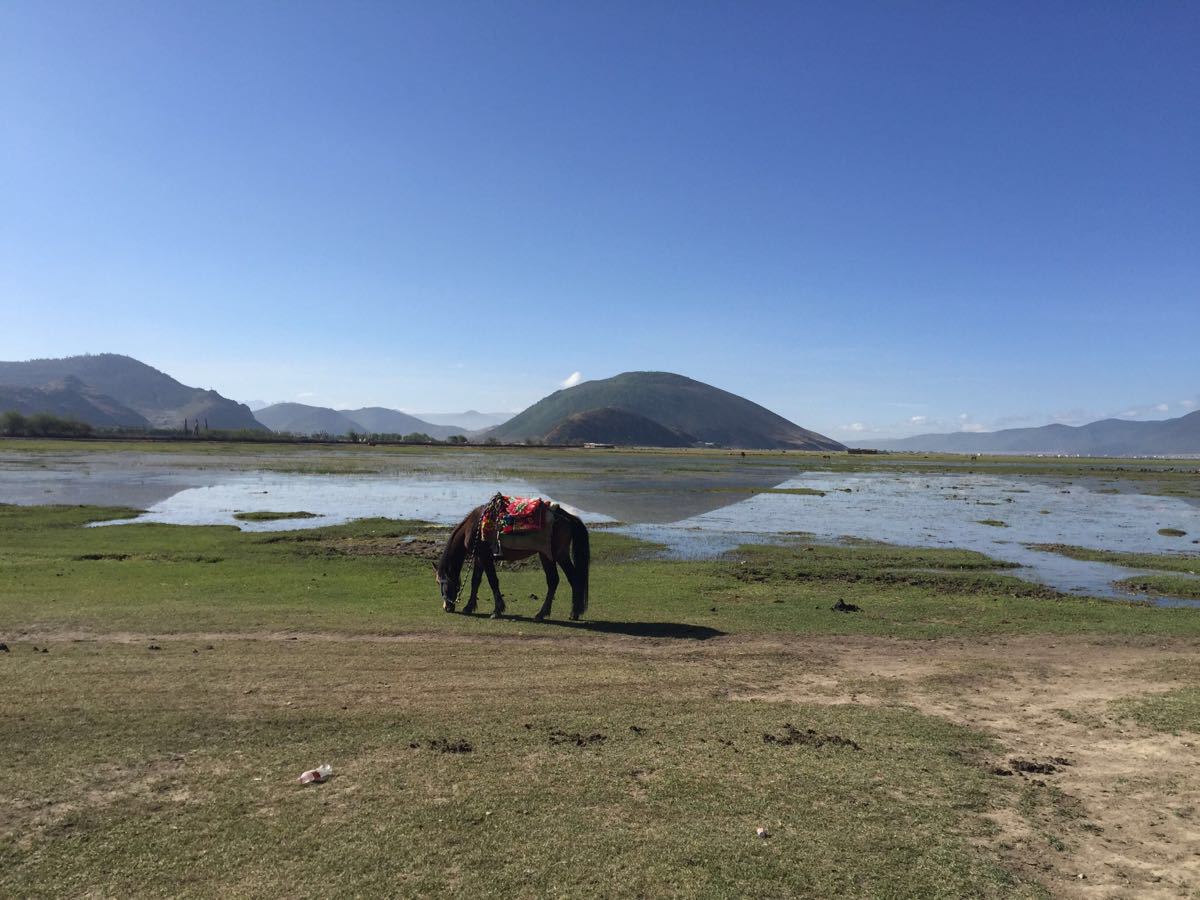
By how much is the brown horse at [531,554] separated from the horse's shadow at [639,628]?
0.85 feet

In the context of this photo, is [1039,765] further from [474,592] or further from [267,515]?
[267,515]

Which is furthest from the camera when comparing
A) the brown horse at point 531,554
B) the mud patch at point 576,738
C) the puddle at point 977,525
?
the puddle at point 977,525

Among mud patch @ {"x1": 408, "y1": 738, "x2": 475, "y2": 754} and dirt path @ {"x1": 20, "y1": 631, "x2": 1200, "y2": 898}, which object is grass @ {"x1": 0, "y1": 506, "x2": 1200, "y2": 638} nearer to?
dirt path @ {"x1": 20, "y1": 631, "x2": 1200, "y2": 898}

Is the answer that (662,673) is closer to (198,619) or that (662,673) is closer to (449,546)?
(449,546)

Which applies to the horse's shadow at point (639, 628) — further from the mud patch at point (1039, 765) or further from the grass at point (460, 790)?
the mud patch at point (1039, 765)

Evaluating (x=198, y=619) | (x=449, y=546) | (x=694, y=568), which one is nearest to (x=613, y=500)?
(x=694, y=568)

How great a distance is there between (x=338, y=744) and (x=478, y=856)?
2.68m

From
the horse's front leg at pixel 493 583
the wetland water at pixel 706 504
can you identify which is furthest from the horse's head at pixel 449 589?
the wetland water at pixel 706 504

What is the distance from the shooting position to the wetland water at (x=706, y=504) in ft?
92.4

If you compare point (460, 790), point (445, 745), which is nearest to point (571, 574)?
point (445, 745)

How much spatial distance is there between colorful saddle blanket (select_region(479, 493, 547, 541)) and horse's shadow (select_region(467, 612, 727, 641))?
176cm

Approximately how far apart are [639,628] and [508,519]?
3.48 m

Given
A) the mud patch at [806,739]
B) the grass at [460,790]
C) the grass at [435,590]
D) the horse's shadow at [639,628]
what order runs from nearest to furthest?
the grass at [460,790], the mud patch at [806,739], the horse's shadow at [639,628], the grass at [435,590]

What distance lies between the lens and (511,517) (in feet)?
47.4
